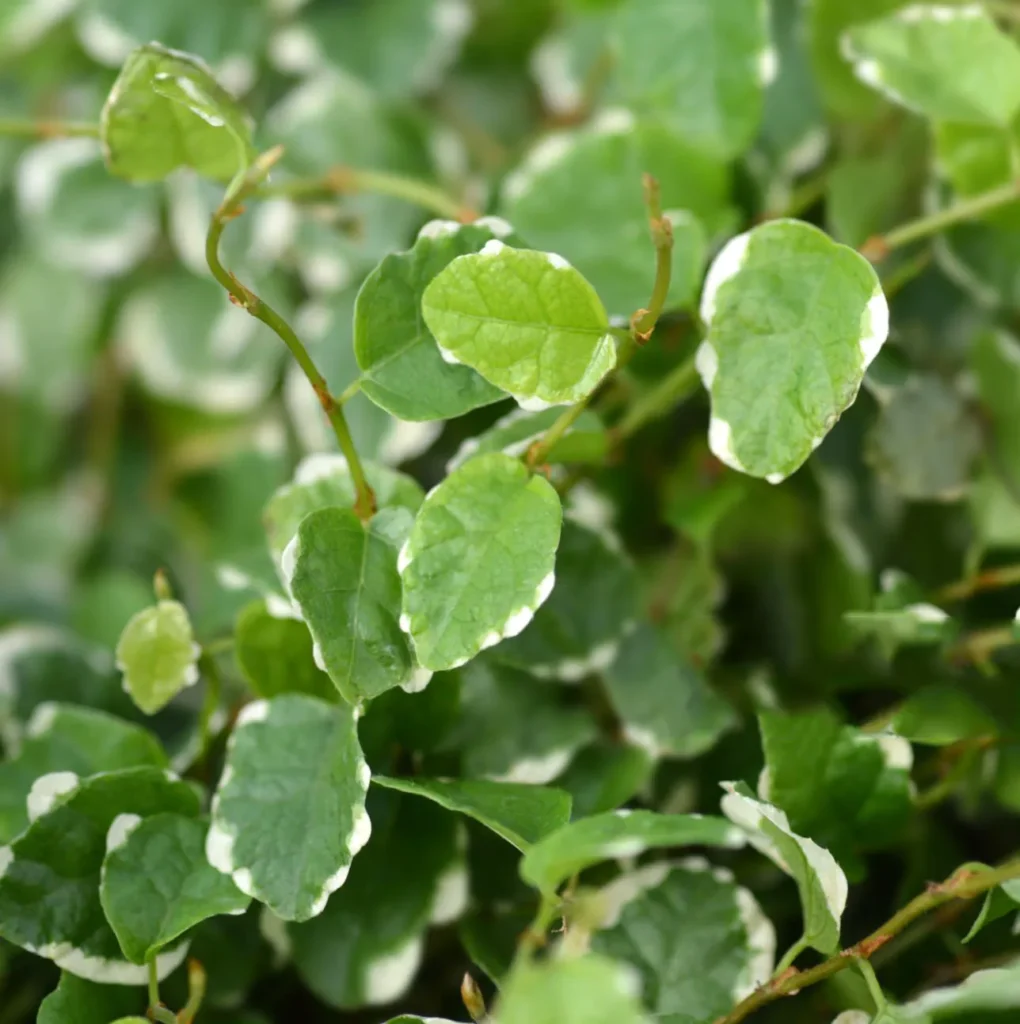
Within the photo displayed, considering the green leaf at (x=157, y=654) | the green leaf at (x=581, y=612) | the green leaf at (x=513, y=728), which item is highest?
the green leaf at (x=157, y=654)

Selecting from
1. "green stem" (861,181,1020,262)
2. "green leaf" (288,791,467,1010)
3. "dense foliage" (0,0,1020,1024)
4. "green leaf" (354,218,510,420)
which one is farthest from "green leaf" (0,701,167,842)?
"green stem" (861,181,1020,262)

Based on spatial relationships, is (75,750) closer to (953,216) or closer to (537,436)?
(537,436)

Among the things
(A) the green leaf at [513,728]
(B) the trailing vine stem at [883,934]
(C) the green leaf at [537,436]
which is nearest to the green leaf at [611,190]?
(C) the green leaf at [537,436]

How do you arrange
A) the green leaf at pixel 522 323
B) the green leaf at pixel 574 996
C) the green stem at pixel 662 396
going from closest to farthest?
the green leaf at pixel 574 996 < the green leaf at pixel 522 323 < the green stem at pixel 662 396

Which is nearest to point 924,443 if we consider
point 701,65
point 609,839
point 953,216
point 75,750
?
point 953,216

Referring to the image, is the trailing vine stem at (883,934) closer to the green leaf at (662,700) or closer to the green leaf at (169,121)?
the green leaf at (662,700)

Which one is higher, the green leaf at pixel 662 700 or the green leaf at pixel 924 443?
the green leaf at pixel 924 443

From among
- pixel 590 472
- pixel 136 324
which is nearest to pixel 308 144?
pixel 136 324
